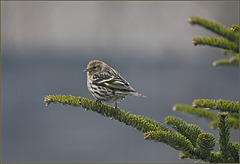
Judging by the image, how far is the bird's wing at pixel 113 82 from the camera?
8.84 ft

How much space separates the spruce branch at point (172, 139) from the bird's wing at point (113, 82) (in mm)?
998

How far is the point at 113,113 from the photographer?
212 centimetres

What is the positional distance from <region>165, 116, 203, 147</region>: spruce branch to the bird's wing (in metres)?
0.83

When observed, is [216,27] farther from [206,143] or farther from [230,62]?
[230,62]

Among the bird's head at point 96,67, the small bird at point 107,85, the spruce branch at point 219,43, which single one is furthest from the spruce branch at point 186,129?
the bird's head at point 96,67

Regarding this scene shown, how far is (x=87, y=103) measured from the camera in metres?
2.13

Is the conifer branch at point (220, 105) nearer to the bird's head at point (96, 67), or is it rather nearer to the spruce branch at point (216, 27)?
the spruce branch at point (216, 27)

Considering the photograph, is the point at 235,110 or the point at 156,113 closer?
the point at 235,110

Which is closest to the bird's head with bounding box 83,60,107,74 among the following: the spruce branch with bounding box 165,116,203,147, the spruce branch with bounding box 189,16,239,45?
the spruce branch with bounding box 165,116,203,147

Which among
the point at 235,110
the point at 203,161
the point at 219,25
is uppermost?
the point at 219,25

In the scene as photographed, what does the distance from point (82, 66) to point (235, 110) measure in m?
5.81

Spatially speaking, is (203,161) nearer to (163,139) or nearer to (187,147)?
(187,147)

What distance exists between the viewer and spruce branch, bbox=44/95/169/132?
1.90 meters

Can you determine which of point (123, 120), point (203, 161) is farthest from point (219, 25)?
point (123, 120)
